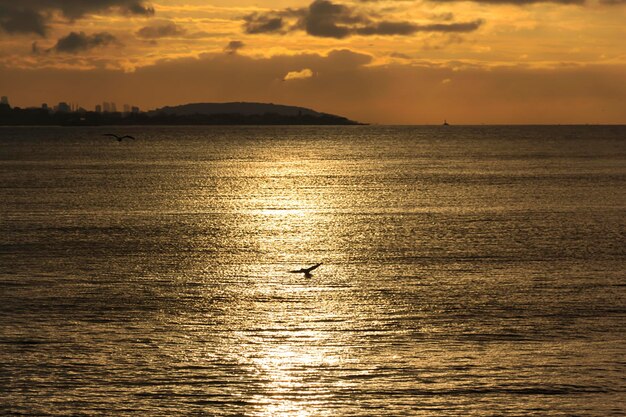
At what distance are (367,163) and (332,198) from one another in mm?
86151

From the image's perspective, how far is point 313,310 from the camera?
41344mm

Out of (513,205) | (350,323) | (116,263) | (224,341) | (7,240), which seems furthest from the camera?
(513,205)

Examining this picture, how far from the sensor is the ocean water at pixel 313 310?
98.3 feet

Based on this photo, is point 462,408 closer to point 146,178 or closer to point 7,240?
point 7,240

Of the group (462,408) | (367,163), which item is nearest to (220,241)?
(462,408)

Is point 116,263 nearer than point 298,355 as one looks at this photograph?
No

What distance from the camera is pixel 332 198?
104 meters

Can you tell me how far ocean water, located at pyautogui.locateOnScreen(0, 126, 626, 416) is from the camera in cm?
2997

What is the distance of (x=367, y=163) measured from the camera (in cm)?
18988

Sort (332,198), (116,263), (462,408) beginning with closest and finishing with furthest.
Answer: (462,408) → (116,263) → (332,198)

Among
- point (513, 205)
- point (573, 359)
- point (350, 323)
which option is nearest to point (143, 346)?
point (350, 323)

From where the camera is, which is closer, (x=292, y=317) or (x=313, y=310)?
(x=292, y=317)

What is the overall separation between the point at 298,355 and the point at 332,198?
232 feet

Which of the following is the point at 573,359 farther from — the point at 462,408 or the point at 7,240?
→ the point at 7,240
